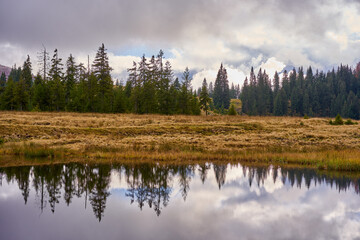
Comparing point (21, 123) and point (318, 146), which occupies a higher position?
point (21, 123)

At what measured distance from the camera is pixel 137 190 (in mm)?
12453

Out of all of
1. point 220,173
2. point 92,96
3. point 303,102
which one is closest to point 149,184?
point 220,173

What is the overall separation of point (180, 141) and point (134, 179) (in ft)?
39.6

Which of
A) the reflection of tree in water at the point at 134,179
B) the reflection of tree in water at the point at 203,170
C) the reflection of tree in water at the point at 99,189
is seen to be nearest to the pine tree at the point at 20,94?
the reflection of tree in water at the point at 134,179

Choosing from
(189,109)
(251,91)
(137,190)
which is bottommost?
(137,190)

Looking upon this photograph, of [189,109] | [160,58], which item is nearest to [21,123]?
[189,109]

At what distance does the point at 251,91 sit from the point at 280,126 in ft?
291

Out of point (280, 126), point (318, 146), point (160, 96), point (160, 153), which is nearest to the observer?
point (160, 153)

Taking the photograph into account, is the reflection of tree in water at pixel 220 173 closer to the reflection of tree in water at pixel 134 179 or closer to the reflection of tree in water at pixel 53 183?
the reflection of tree in water at pixel 134 179

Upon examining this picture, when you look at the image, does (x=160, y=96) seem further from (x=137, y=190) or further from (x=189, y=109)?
(x=137, y=190)

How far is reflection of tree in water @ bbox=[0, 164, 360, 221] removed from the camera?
11289 millimetres

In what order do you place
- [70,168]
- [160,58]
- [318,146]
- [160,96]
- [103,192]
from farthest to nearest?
1. [160,58]
2. [160,96]
3. [318,146]
4. [70,168]
5. [103,192]

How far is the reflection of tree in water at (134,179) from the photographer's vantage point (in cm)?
1129

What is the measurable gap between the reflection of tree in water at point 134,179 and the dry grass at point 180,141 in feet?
8.64
